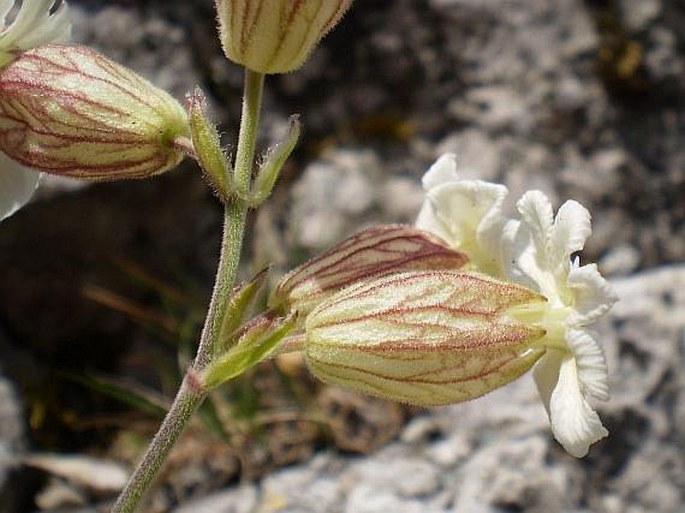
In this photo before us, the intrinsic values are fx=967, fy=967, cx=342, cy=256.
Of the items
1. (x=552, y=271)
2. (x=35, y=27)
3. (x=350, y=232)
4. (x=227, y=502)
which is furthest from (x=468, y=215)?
(x=350, y=232)

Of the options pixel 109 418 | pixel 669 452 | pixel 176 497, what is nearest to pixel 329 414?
pixel 176 497

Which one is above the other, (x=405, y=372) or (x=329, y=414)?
(x=405, y=372)

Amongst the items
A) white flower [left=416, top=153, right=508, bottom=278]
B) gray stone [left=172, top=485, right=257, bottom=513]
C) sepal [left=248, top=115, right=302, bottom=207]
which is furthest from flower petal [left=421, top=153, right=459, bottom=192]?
gray stone [left=172, top=485, right=257, bottom=513]

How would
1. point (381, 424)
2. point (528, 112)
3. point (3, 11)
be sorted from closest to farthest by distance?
point (3, 11) < point (381, 424) < point (528, 112)

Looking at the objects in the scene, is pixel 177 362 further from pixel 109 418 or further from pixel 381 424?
pixel 381 424

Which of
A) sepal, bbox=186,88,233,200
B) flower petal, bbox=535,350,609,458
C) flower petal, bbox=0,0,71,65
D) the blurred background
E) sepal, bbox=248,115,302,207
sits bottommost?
the blurred background

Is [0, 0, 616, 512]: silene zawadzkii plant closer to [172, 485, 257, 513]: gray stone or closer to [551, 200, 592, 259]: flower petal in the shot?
[551, 200, 592, 259]: flower petal
